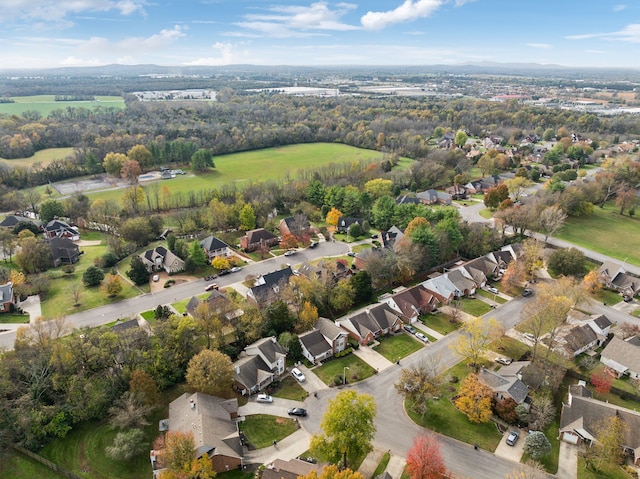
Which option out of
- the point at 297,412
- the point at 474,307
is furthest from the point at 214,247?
the point at 474,307

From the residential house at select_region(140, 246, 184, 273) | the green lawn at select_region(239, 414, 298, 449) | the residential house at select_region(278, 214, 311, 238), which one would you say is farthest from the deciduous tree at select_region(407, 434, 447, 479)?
the residential house at select_region(278, 214, 311, 238)

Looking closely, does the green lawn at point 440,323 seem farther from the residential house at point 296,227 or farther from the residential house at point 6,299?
the residential house at point 6,299

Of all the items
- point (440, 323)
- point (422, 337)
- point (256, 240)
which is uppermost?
point (256, 240)

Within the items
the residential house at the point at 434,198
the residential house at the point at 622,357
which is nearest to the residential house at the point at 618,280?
the residential house at the point at 622,357

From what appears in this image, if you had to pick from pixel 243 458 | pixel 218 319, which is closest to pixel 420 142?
pixel 218 319

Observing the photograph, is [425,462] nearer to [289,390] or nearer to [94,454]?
[289,390]

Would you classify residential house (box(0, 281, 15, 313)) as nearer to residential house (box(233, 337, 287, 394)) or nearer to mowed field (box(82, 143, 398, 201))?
residential house (box(233, 337, 287, 394))
